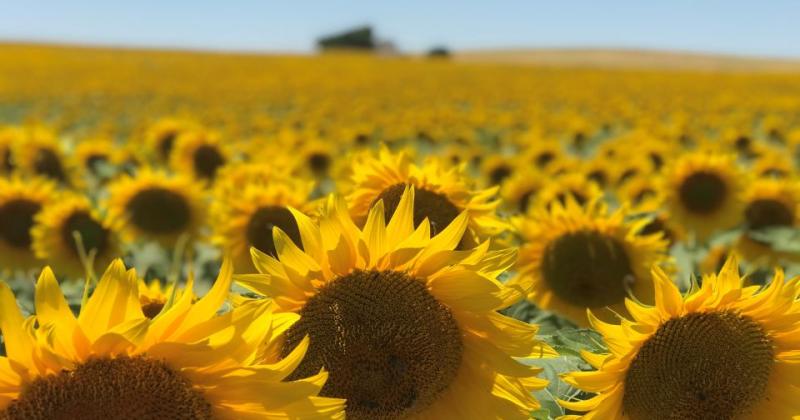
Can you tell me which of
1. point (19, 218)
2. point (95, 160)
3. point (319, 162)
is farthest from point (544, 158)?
point (19, 218)

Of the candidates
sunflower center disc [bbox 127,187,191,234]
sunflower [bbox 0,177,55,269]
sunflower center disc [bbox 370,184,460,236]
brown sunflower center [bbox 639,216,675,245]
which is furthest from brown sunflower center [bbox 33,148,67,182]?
brown sunflower center [bbox 639,216,675,245]

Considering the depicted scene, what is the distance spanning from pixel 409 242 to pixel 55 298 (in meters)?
0.58

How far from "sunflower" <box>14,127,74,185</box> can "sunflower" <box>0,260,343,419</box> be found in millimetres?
4038

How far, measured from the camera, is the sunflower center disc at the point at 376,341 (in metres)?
1.32

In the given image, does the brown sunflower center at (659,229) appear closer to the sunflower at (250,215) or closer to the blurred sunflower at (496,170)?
the sunflower at (250,215)

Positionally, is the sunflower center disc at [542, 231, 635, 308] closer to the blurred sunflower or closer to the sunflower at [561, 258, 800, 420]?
the sunflower at [561, 258, 800, 420]

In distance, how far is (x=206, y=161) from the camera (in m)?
5.12

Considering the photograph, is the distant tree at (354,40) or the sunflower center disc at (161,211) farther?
the distant tree at (354,40)

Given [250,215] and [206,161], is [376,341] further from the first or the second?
[206,161]

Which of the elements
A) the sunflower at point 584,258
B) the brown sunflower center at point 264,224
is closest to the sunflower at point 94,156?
the brown sunflower center at point 264,224

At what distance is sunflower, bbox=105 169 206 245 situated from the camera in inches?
156

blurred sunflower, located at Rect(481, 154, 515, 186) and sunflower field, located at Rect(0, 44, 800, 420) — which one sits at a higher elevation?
sunflower field, located at Rect(0, 44, 800, 420)

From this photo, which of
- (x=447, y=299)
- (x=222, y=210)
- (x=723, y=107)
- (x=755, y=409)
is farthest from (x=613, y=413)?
(x=723, y=107)

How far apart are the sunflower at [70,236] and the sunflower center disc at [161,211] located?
0.36 metres
